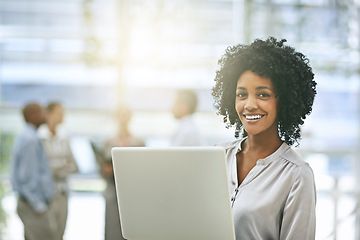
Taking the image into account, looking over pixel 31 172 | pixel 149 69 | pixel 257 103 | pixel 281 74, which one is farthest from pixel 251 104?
pixel 149 69

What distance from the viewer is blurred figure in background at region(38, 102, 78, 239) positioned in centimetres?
437

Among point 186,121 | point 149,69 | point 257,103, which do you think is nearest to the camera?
point 257,103

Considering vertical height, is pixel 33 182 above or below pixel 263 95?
below

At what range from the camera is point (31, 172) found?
4.05 m

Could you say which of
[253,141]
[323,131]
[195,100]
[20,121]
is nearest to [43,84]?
[20,121]

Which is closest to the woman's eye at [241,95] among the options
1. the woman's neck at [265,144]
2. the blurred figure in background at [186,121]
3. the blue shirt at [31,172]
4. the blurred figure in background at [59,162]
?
the woman's neck at [265,144]

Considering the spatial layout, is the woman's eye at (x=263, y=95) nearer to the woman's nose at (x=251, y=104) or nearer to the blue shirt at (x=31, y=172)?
the woman's nose at (x=251, y=104)

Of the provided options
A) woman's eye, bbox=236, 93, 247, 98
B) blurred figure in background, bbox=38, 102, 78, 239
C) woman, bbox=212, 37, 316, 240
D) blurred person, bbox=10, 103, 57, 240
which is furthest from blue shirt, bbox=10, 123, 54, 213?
woman's eye, bbox=236, 93, 247, 98

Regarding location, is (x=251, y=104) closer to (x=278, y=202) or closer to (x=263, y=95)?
(x=263, y=95)

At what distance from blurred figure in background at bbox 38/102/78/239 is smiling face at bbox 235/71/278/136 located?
9.95 feet

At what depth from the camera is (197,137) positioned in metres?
3.69

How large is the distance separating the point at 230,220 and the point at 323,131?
13.3 feet

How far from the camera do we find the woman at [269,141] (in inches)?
58.9

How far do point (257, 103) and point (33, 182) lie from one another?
286cm
